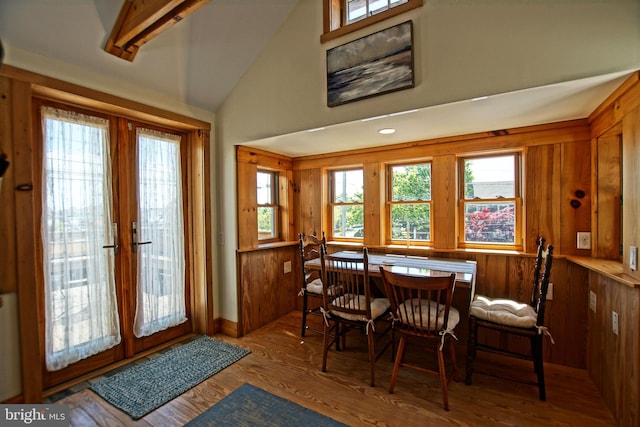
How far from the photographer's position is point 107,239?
254 centimetres

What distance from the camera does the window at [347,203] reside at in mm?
3701

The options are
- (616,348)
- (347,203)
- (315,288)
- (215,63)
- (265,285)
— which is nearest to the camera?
(616,348)

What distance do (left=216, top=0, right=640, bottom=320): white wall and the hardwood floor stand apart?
6.94 ft

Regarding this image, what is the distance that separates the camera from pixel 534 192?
2.67 metres

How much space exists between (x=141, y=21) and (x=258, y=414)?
8.97 ft

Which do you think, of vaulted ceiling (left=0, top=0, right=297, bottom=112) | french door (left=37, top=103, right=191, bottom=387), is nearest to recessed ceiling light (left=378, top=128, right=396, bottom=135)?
vaulted ceiling (left=0, top=0, right=297, bottom=112)

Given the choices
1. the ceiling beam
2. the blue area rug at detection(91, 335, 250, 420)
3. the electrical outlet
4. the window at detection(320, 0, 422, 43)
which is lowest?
the blue area rug at detection(91, 335, 250, 420)

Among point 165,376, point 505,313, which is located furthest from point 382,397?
point 165,376

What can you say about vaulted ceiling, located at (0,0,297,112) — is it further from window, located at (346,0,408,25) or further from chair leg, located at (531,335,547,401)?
chair leg, located at (531,335,547,401)

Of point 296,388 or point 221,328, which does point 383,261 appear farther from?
point 221,328

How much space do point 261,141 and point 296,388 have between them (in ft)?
7.46

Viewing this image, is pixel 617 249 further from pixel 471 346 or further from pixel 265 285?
pixel 265 285

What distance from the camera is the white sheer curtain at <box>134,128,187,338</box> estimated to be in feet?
9.18

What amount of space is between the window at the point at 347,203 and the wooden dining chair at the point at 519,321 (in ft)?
5.32
